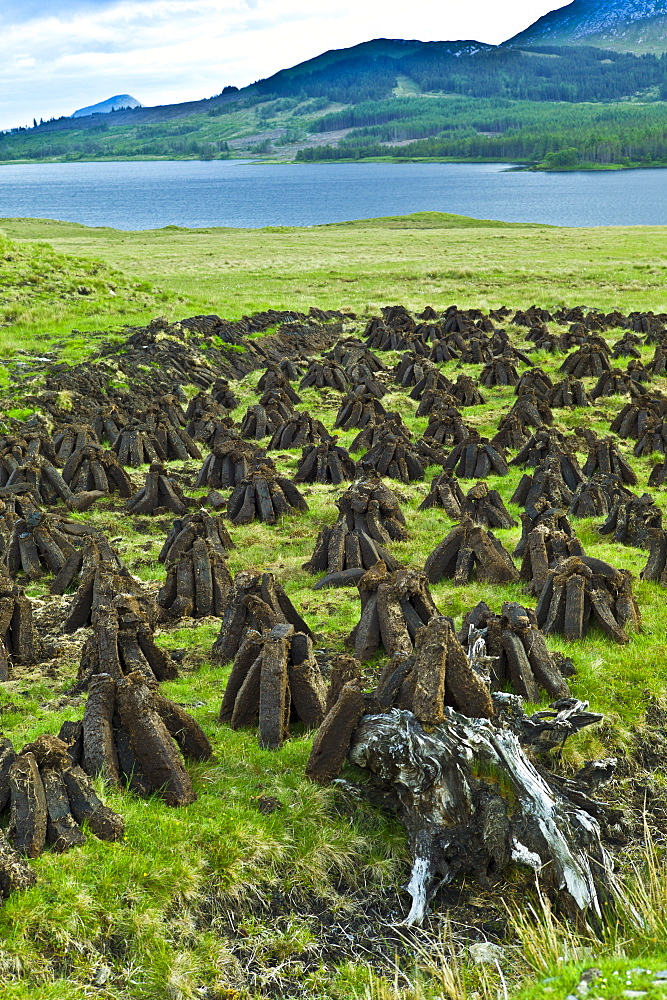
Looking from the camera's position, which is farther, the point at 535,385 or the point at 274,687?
the point at 535,385

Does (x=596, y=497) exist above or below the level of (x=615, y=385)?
below

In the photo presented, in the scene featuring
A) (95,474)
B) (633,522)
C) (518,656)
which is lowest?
(633,522)

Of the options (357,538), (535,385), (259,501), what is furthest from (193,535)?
(535,385)

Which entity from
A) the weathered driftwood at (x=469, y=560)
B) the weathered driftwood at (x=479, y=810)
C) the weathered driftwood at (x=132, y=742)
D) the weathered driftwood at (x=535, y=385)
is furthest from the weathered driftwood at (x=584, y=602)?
the weathered driftwood at (x=535, y=385)

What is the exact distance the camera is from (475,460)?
20.2 meters

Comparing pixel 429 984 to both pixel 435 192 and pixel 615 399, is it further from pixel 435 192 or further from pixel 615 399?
pixel 435 192

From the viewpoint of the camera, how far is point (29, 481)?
17375 millimetres

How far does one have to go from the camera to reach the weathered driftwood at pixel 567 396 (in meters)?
26.3

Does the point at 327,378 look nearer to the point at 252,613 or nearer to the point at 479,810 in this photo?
the point at 252,613

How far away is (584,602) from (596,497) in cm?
604

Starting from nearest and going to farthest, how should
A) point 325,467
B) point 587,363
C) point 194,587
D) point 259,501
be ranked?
point 194,587
point 259,501
point 325,467
point 587,363

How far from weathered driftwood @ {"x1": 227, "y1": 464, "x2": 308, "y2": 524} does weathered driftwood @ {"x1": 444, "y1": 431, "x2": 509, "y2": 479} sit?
16.0ft

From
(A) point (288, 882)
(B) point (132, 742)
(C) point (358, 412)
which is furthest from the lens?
(C) point (358, 412)

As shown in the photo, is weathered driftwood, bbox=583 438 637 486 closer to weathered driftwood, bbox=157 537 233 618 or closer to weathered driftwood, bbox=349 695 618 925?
weathered driftwood, bbox=157 537 233 618
